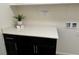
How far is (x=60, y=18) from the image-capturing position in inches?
87.5

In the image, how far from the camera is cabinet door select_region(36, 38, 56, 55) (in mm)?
1821

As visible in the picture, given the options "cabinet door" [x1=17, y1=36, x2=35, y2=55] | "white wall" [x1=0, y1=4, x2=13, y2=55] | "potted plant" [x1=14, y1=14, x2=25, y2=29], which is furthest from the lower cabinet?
"potted plant" [x1=14, y1=14, x2=25, y2=29]

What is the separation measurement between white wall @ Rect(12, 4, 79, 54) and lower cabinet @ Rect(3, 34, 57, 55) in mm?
541

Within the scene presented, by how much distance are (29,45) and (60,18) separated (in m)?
0.84

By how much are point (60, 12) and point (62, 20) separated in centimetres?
17

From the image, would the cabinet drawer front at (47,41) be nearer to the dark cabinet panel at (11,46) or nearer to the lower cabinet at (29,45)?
the lower cabinet at (29,45)

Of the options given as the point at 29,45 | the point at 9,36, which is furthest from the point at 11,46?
the point at 29,45

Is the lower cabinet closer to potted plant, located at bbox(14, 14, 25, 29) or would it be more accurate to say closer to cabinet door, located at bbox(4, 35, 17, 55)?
cabinet door, located at bbox(4, 35, 17, 55)

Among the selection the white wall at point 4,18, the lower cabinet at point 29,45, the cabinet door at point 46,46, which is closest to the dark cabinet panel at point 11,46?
the lower cabinet at point 29,45

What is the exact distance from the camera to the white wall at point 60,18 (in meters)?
2.15

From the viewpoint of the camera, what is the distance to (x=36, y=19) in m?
2.33

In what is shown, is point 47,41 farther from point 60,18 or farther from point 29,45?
point 60,18

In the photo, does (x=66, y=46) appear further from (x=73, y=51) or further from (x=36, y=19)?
(x=36, y=19)
